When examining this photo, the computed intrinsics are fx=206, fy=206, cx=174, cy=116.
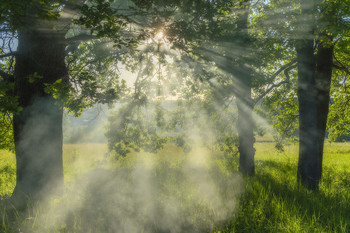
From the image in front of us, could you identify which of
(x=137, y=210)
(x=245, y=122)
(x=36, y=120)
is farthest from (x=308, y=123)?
(x=36, y=120)

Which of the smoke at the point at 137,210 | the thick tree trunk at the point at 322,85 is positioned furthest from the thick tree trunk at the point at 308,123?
the smoke at the point at 137,210

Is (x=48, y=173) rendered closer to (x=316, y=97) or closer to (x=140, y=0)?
(x=140, y=0)

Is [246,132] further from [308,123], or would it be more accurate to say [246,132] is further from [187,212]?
[187,212]

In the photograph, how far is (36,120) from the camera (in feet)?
19.4

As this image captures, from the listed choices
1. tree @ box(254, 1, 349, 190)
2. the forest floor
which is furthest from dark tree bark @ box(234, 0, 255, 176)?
the forest floor

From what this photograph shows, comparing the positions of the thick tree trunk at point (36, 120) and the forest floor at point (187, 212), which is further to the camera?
the thick tree trunk at point (36, 120)

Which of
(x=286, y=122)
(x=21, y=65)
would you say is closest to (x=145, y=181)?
(x=21, y=65)

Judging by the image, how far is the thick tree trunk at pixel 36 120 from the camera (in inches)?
230

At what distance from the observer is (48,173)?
19.7 ft

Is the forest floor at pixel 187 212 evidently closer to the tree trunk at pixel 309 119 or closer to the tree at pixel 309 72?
the tree trunk at pixel 309 119

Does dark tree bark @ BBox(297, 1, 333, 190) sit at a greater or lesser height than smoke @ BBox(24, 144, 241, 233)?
greater

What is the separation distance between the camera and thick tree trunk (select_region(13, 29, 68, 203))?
5.85 meters

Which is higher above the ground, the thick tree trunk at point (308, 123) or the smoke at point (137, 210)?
the thick tree trunk at point (308, 123)

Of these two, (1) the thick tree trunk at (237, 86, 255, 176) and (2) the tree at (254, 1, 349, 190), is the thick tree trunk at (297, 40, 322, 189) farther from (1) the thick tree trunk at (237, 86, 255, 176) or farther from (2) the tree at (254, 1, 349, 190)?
(1) the thick tree trunk at (237, 86, 255, 176)
